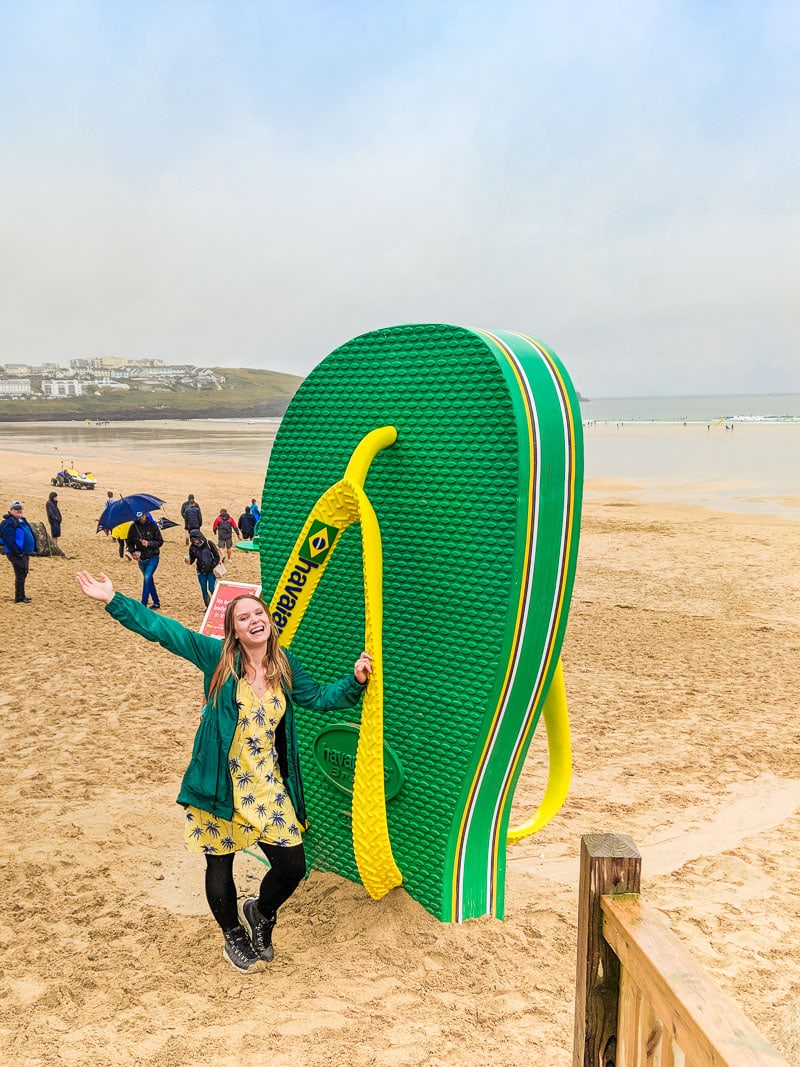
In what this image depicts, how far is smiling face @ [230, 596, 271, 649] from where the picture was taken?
3205 mm

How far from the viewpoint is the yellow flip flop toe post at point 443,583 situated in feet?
11.4

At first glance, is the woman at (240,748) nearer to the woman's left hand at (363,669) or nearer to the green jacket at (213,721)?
the green jacket at (213,721)

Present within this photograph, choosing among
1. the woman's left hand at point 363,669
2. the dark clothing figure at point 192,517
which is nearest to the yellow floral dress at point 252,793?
the woman's left hand at point 363,669

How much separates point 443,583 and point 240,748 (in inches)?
41.5

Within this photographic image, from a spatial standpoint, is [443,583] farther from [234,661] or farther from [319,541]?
[234,661]

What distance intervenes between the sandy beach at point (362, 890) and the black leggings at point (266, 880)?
0.25 metres

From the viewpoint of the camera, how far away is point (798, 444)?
47.7 meters

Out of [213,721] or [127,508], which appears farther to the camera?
[127,508]

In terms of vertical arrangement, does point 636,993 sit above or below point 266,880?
above

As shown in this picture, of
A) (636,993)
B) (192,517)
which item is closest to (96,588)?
(636,993)

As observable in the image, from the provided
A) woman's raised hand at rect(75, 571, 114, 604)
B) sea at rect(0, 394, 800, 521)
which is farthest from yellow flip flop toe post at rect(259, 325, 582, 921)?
sea at rect(0, 394, 800, 521)

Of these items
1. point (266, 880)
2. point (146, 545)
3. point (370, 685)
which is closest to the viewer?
point (266, 880)

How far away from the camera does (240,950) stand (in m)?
3.45

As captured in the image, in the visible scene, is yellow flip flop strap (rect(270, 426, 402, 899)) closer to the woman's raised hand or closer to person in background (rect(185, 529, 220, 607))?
the woman's raised hand
